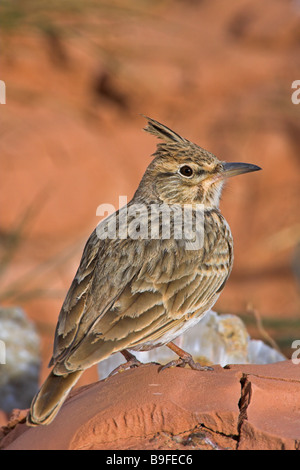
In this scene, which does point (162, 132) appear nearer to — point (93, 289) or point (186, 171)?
point (186, 171)

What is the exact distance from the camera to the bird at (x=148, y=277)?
3.17 metres

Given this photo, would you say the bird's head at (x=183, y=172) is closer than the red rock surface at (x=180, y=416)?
No

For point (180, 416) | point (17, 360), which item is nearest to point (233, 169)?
point (180, 416)

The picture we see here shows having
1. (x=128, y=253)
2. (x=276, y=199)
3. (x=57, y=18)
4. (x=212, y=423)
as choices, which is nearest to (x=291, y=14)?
(x=276, y=199)

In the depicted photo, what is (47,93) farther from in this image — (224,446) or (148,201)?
(224,446)

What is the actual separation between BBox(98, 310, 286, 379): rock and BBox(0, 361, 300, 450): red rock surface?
1216 millimetres

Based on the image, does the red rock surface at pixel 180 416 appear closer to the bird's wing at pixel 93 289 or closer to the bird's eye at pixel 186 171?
the bird's wing at pixel 93 289

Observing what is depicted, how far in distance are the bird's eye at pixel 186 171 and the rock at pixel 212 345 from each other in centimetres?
89

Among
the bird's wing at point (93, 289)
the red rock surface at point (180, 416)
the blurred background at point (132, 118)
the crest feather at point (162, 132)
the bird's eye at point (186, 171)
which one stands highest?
the blurred background at point (132, 118)

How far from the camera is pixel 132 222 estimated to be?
3.95 m

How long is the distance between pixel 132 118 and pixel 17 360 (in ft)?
24.8

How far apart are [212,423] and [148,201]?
1.88 meters

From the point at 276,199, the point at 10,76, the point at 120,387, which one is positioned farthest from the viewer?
the point at 10,76

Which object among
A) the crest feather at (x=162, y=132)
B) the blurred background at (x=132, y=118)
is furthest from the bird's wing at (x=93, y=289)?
the blurred background at (x=132, y=118)
